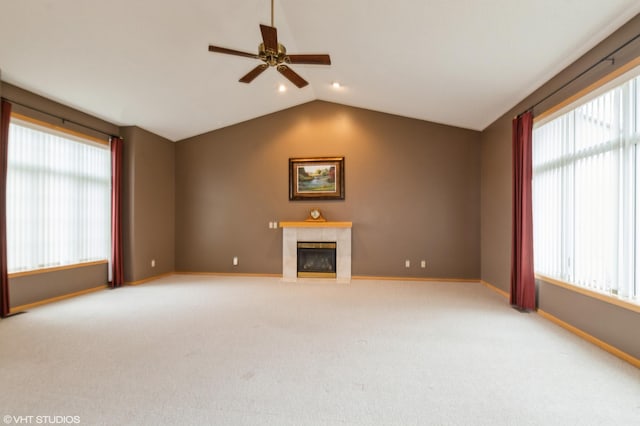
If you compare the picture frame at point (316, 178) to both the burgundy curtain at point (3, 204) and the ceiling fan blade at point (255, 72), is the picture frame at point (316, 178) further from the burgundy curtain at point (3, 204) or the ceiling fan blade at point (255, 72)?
the burgundy curtain at point (3, 204)

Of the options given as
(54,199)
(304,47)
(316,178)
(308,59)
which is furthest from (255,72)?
(54,199)

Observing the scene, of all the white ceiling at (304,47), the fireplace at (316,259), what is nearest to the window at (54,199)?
the white ceiling at (304,47)

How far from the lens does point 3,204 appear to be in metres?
3.81

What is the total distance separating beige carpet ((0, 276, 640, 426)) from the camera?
1.93 m

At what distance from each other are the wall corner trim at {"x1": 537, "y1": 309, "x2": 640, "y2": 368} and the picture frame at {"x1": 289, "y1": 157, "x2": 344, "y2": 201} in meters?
3.94

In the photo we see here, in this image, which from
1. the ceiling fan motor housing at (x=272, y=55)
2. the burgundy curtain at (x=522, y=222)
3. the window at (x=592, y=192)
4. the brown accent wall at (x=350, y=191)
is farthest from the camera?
the brown accent wall at (x=350, y=191)

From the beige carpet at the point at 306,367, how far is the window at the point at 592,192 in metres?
0.77

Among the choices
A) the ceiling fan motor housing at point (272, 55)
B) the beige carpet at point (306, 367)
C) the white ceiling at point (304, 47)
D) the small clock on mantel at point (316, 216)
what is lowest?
the beige carpet at point (306, 367)

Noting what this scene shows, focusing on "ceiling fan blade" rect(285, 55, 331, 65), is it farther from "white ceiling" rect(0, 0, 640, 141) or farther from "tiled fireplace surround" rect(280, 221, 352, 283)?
"tiled fireplace surround" rect(280, 221, 352, 283)

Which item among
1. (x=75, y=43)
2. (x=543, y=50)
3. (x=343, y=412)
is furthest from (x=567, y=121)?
(x=75, y=43)

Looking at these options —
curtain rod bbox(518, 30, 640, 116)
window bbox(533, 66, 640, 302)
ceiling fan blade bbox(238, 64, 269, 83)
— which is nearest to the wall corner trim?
window bbox(533, 66, 640, 302)

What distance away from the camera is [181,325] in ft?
11.6

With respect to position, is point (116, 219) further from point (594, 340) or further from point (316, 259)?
point (594, 340)

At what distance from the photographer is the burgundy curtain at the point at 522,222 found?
4.04 meters
